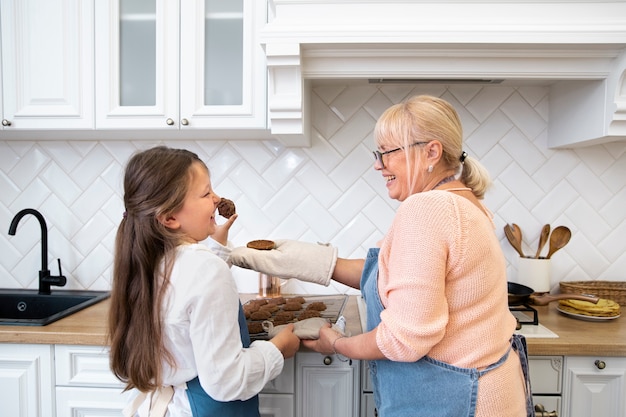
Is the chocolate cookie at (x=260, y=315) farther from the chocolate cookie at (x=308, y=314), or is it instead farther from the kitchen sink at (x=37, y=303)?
the kitchen sink at (x=37, y=303)

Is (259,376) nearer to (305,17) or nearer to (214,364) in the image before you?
(214,364)

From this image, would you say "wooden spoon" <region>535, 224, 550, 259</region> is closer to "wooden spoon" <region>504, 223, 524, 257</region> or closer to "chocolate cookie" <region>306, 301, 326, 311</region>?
"wooden spoon" <region>504, 223, 524, 257</region>

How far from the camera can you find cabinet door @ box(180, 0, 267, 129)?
1.51 m

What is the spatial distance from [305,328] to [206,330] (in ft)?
1.32

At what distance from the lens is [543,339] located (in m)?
1.24

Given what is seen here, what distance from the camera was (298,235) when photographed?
1.81 m

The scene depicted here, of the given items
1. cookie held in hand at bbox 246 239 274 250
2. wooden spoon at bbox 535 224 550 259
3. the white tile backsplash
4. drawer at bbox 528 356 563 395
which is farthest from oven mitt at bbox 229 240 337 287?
wooden spoon at bbox 535 224 550 259

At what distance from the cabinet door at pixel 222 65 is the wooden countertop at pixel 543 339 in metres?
0.75

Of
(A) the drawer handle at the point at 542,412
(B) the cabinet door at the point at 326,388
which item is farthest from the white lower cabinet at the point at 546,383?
(B) the cabinet door at the point at 326,388

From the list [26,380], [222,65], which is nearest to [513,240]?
[222,65]

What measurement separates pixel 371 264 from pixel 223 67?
0.92 m

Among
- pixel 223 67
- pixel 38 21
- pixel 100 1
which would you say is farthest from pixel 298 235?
pixel 38 21

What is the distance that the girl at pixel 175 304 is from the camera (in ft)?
2.89

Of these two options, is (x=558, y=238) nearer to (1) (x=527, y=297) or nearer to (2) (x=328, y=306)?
(1) (x=527, y=297)
